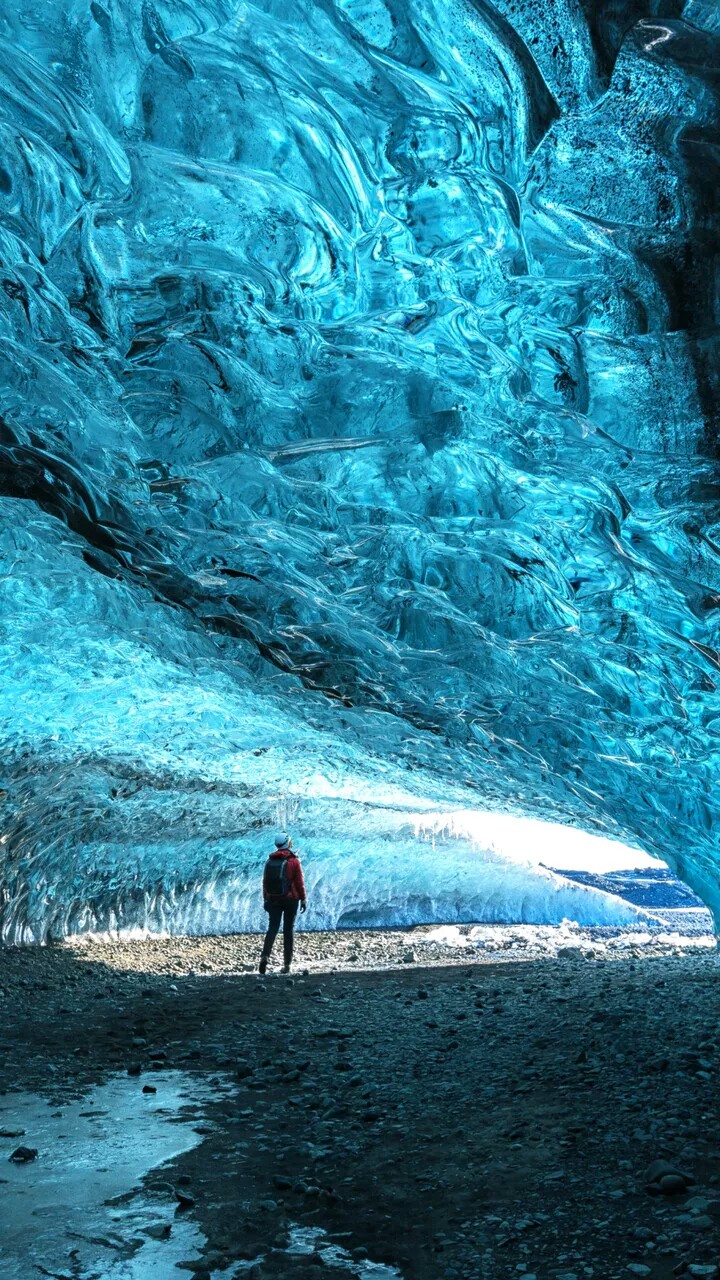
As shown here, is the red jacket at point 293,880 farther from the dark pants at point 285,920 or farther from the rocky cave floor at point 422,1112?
the rocky cave floor at point 422,1112

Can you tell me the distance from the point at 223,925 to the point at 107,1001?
50.2 feet

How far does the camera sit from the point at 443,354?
7625 mm

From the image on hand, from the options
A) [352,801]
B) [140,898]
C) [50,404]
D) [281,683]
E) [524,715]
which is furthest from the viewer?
[140,898]

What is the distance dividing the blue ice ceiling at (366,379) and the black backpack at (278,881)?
1943 mm

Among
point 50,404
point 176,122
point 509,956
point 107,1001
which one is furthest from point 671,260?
point 509,956

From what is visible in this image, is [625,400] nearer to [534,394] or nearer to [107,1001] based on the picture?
[534,394]

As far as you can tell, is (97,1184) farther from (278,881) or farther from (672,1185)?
(278,881)

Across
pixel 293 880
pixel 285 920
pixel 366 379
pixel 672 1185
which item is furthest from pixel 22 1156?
pixel 285 920

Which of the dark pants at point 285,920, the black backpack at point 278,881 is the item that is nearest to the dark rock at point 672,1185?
the black backpack at point 278,881

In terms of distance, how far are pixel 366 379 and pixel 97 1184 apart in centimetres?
553

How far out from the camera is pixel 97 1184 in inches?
216

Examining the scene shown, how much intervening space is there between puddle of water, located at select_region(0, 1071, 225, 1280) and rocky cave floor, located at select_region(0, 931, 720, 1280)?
0.22ft

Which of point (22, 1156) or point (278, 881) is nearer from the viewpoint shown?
point (22, 1156)

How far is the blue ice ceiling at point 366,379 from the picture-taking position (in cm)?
552
